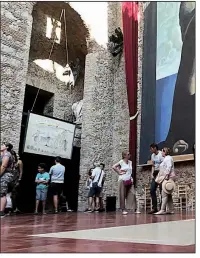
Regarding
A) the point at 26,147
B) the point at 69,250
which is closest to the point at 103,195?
the point at 26,147

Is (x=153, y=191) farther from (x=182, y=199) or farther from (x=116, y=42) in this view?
(x=116, y=42)

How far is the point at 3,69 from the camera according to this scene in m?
1.32

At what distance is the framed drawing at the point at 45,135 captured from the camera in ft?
5.30

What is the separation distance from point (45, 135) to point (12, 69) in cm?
40

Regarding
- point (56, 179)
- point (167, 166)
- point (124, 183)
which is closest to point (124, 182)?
point (124, 183)

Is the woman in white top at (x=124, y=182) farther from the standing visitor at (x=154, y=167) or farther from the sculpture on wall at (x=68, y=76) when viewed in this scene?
the sculpture on wall at (x=68, y=76)

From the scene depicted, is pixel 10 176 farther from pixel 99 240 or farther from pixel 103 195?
pixel 103 195

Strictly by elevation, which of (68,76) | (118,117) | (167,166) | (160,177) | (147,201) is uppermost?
(68,76)

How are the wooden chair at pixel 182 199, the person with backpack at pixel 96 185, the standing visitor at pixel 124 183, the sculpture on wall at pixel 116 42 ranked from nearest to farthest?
the person with backpack at pixel 96 185
the standing visitor at pixel 124 183
the sculpture on wall at pixel 116 42
the wooden chair at pixel 182 199

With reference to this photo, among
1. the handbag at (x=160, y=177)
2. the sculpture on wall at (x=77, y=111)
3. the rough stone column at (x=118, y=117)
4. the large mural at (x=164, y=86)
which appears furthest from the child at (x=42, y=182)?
the handbag at (x=160, y=177)

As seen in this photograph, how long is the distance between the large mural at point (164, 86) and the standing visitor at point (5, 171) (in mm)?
2274

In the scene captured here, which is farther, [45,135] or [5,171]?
[45,135]

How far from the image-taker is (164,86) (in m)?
4.11

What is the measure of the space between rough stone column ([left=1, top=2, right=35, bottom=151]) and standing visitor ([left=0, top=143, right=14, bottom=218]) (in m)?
0.05
